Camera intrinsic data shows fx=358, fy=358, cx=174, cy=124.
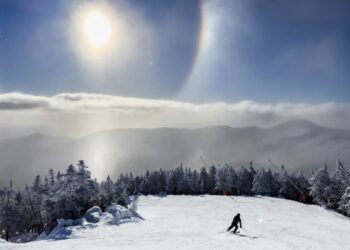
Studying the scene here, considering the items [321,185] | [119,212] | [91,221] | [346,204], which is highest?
[321,185]

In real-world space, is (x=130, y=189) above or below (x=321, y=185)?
below

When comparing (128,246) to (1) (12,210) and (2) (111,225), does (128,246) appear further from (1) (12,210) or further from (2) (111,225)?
(1) (12,210)

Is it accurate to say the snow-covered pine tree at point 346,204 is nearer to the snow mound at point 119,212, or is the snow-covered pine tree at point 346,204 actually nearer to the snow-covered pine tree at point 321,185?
the snow-covered pine tree at point 321,185

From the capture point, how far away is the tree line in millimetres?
49478

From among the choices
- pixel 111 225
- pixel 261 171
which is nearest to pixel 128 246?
pixel 111 225

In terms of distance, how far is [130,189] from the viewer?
119m

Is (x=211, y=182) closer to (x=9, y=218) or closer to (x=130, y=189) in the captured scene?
(x=130, y=189)

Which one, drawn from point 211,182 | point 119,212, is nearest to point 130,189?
point 211,182

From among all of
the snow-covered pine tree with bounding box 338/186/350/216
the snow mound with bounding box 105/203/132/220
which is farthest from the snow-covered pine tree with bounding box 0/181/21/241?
the snow-covered pine tree with bounding box 338/186/350/216

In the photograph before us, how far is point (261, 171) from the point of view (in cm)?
10575

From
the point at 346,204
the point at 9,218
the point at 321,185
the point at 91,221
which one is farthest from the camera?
the point at 321,185

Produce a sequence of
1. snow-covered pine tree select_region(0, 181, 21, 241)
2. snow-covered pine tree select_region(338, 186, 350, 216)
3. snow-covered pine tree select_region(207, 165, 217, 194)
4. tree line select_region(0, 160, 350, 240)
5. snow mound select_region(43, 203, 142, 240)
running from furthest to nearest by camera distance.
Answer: snow-covered pine tree select_region(207, 165, 217, 194)
snow-covered pine tree select_region(0, 181, 21, 241)
snow-covered pine tree select_region(338, 186, 350, 216)
tree line select_region(0, 160, 350, 240)
snow mound select_region(43, 203, 142, 240)

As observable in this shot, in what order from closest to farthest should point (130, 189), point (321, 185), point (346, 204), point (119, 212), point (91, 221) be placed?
1. point (91, 221)
2. point (119, 212)
3. point (346, 204)
4. point (321, 185)
5. point (130, 189)

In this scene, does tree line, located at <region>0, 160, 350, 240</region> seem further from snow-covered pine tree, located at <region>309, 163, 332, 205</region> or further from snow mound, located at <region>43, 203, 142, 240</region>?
snow mound, located at <region>43, 203, 142, 240</region>
